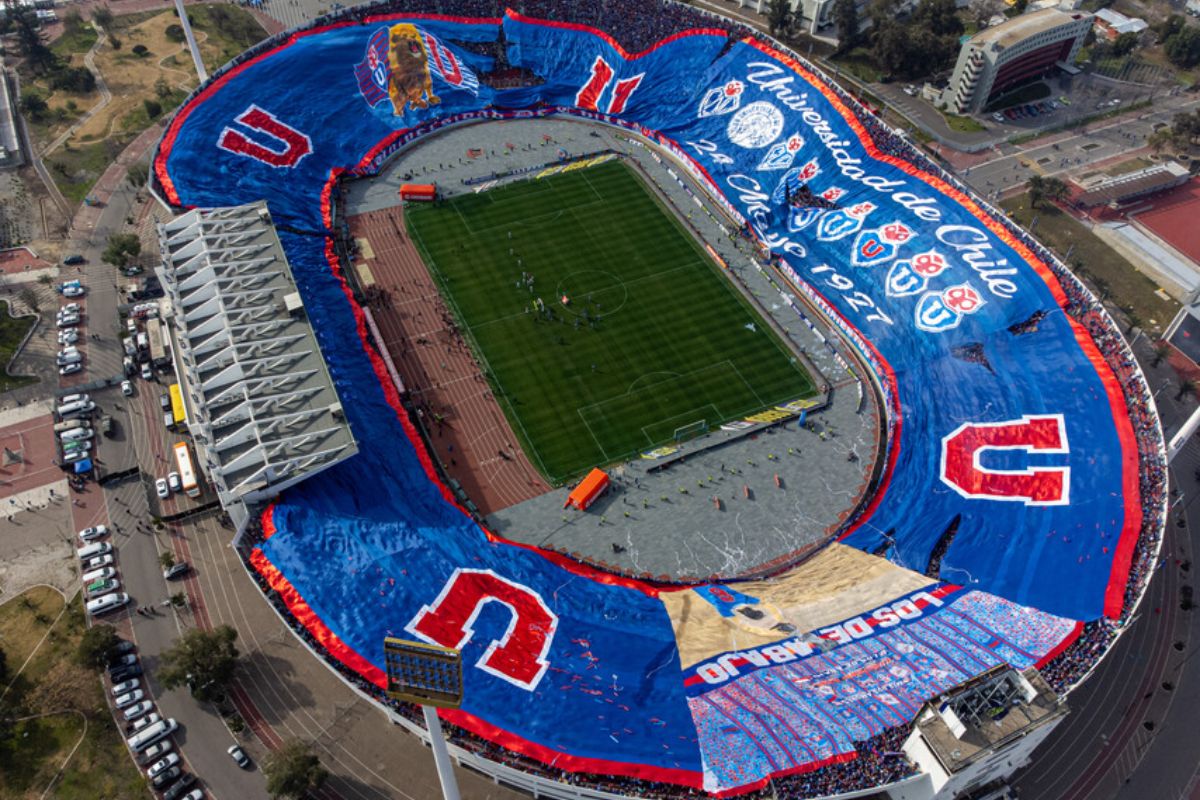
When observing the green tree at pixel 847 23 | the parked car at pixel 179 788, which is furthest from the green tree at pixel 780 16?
the parked car at pixel 179 788

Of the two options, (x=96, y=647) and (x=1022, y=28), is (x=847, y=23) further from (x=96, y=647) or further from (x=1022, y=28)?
(x=96, y=647)

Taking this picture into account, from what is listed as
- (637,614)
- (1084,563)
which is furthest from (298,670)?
(1084,563)

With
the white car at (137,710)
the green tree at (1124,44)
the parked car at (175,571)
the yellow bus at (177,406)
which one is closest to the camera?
the white car at (137,710)

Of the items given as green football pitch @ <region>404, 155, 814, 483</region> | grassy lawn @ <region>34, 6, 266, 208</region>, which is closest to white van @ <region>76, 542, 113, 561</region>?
green football pitch @ <region>404, 155, 814, 483</region>

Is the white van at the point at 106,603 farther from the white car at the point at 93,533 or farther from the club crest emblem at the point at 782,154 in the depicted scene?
the club crest emblem at the point at 782,154

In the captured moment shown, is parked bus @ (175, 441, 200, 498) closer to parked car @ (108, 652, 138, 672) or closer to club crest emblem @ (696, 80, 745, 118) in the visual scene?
parked car @ (108, 652, 138, 672)

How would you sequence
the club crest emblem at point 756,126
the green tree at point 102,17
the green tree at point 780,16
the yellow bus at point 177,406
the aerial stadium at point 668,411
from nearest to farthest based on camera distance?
the aerial stadium at point 668,411 → the yellow bus at point 177,406 → the club crest emblem at point 756,126 → the green tree at point 780,16 → the green tree at point 102,17

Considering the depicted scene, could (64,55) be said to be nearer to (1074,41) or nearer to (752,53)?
(752,53)
